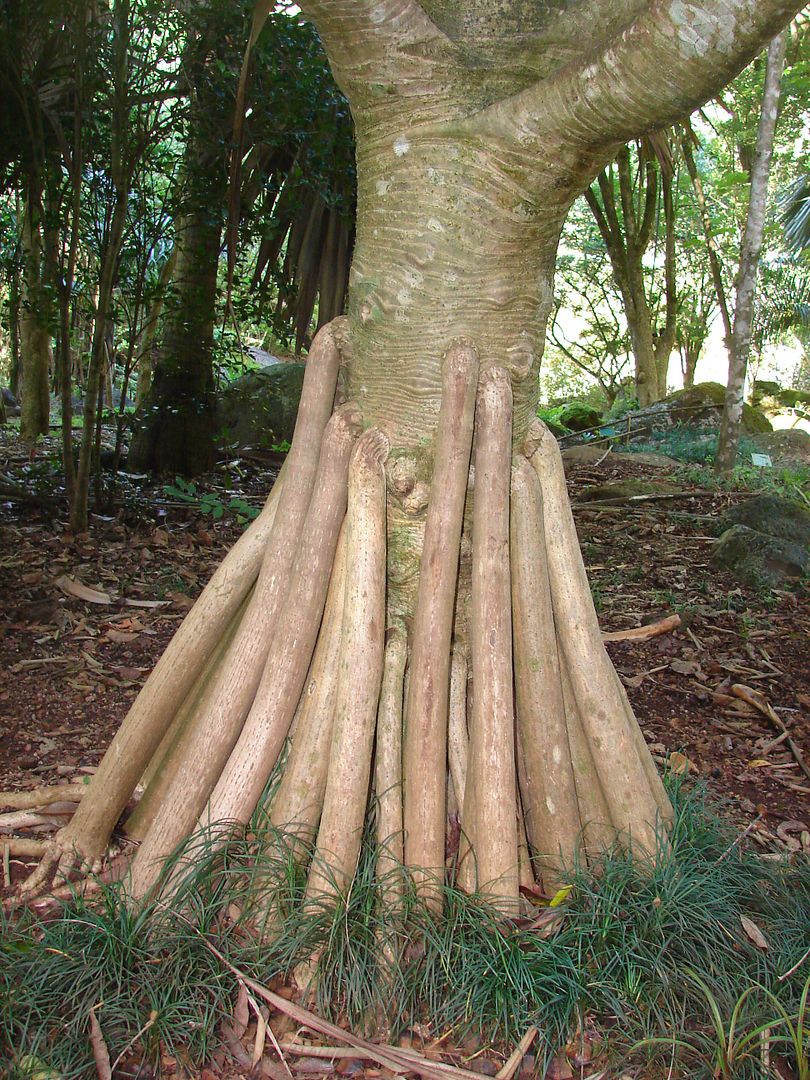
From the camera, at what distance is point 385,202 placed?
2.68 metres

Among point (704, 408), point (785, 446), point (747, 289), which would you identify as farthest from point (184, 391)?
point (785, 446)

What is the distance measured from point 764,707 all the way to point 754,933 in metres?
1.75

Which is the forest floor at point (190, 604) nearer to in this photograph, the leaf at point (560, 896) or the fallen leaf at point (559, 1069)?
the leaf at point (560, 896)

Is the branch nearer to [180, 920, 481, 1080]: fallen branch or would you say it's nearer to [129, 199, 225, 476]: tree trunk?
[180, 920, 481, 1080]: fallen branch

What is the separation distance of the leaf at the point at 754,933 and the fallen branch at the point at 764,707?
1265 mm

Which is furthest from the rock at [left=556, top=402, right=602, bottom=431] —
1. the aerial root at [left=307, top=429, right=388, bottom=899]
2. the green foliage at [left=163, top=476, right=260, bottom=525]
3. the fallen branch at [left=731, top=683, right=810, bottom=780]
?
the aerial root at [left=307, top=429, right=388, bottom=899]

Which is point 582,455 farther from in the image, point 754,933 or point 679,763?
point 754,933

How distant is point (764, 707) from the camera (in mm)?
4125

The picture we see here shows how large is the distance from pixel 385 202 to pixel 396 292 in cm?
26

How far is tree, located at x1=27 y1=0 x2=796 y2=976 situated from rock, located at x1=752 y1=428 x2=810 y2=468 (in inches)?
371

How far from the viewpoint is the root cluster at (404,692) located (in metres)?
2.56

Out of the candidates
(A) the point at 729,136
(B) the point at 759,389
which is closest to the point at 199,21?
(A) the point at 729,136

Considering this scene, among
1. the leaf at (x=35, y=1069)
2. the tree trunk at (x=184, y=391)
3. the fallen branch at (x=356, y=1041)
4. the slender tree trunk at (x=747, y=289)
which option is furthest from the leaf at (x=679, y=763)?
the slender tree trunk at (x=747, y=289)

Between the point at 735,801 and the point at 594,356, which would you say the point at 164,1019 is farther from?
the point at 594,356
